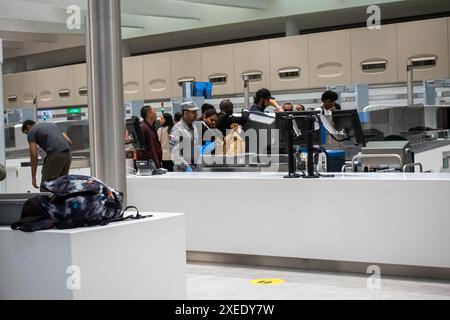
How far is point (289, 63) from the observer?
12.5m

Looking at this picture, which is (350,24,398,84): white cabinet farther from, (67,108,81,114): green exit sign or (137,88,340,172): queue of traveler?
(67,108,81,114): green exit sign

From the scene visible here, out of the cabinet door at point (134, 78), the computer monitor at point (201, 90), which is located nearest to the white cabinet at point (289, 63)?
the computer monitor at point (201, 90)

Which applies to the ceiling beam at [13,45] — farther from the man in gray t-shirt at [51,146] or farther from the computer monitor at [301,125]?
the computer monitor at [301,125]

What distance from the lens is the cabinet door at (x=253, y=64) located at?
42.2 feet

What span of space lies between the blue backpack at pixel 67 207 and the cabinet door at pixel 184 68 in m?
10.4

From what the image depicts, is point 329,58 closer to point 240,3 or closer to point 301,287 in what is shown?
point 240,3

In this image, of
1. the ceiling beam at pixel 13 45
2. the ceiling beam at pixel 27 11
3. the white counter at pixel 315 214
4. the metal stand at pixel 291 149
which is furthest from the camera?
the ceiling beam at pixel 13 45

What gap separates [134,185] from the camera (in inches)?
273

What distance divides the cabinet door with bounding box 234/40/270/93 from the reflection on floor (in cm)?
722

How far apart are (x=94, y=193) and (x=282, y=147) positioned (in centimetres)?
380

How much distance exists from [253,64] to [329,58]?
159cm

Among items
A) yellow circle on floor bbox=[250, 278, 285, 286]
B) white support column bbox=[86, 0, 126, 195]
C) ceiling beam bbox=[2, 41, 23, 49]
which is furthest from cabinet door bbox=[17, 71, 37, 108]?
white support column bbox=[86, 0, 126, 195]

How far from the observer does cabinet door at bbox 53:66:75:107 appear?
16062 mm
